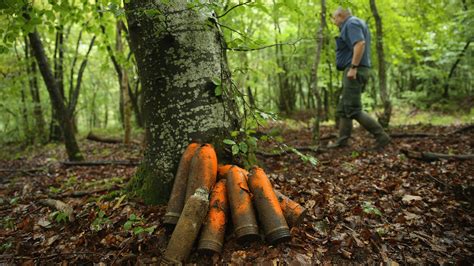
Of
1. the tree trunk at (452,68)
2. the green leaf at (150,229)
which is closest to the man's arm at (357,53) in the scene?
the green leaf at (150,229)

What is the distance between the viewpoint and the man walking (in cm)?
478

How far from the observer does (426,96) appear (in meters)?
14.8

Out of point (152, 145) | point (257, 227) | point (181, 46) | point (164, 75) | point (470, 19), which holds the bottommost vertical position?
point (257, 227)

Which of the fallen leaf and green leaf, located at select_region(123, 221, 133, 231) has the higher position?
green leaf, located at select_region(123, 221, 133, 231)

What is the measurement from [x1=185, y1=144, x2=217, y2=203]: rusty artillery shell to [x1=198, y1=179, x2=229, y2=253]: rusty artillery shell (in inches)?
3.9

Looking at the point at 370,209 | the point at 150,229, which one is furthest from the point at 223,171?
the point at 370,209

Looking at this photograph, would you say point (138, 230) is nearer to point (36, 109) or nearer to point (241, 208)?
point (241, 208)

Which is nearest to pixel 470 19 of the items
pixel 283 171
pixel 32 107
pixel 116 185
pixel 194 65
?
pixel 283 171

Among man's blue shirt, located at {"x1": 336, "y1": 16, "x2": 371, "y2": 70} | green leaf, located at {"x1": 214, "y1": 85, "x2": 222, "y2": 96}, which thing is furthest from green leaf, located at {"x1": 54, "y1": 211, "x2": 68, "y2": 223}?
man's blue shirt, located at {"x1": 336, "y1": 16, "x2": 371, "y2": 70}

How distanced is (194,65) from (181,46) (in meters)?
0.22

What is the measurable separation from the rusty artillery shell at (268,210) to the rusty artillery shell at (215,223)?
25 cm

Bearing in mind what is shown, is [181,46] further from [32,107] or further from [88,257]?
[32,107]

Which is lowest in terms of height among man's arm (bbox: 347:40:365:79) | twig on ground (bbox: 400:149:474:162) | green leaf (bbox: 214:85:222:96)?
twig on ground (bbox: 400:149:474:162)

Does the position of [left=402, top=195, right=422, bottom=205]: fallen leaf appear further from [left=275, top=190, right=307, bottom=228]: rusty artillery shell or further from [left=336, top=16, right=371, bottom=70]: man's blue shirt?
[left=336, top=16, right=371, bottom=70]: man's blue shirt
